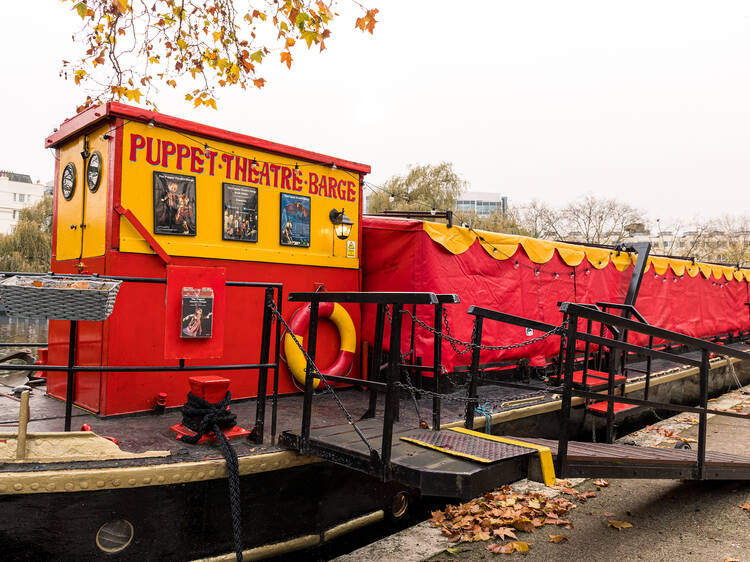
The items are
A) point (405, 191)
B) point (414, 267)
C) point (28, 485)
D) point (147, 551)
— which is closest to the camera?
point (28, 485)

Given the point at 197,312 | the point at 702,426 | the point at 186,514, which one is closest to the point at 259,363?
the point at 197,312

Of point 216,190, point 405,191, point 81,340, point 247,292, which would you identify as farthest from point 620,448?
point 405,191

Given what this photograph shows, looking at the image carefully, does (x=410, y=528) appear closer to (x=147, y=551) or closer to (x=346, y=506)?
(x=346, y=506)

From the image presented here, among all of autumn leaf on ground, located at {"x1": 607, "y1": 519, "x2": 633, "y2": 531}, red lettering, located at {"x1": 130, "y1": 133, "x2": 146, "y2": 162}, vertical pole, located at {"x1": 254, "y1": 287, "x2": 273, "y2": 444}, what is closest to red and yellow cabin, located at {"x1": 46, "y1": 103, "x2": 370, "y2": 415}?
red lettering, located at {"x1": 130, "y1": 133, "x2": 146, "y2": 162}

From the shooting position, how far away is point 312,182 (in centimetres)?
636

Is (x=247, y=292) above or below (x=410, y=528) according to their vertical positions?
above

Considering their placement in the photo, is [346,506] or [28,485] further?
[346,506]

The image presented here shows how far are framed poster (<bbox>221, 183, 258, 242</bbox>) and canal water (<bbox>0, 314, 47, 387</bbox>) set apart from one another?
201cm

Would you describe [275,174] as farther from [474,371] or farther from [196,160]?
→ [474,371]

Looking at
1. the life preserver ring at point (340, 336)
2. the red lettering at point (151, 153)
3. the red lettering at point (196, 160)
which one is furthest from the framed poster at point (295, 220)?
the red lettering at point (151, 153)

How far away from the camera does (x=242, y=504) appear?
3660 millimetres

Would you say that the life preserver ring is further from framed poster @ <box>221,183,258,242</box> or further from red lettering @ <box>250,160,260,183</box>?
red lettering @ <box>250,160,260,183</box>

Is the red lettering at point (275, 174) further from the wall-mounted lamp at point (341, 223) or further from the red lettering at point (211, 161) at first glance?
the wall-mounted lamp at point (341, 223)

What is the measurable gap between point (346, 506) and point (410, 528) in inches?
35.3
